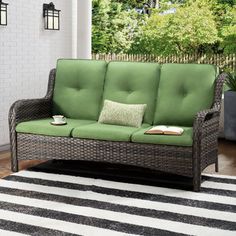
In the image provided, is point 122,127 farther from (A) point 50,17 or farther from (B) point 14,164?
(A) point 50,17

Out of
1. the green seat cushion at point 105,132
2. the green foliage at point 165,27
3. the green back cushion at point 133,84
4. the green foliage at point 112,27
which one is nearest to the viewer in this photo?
the green seat cushion at point 105,132

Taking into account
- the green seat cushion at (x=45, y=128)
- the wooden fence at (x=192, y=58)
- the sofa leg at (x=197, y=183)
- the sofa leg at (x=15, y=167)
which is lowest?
the sofa leg at (x=15, y=167)

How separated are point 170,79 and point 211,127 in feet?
1.98

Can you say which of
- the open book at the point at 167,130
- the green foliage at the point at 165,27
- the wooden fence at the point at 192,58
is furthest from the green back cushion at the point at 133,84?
the green foliage at the point at 165,27

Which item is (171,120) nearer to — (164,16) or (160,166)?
(160,166)

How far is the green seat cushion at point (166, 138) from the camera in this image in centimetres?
400

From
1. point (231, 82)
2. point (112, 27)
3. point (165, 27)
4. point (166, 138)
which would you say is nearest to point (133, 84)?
point (166, 138)

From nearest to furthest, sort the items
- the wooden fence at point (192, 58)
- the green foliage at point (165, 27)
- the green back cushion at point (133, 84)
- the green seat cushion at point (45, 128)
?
1. the green seat cushion at point (45, 128)
2. the green back cushion at point (133, 84)
3. the wooden fence at point (192, 58)
4. the green foliage at point (165, 27)

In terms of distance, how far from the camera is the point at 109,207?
11.9 feet

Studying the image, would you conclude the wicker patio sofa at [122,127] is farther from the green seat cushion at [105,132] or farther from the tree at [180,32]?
the tree at [180,32]

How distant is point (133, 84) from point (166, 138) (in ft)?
2.88

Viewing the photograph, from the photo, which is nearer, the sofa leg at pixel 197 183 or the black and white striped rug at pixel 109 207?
the black and white striped rug at pixel 109 207

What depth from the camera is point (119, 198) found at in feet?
12.5

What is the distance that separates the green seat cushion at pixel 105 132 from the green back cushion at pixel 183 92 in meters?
0.38
